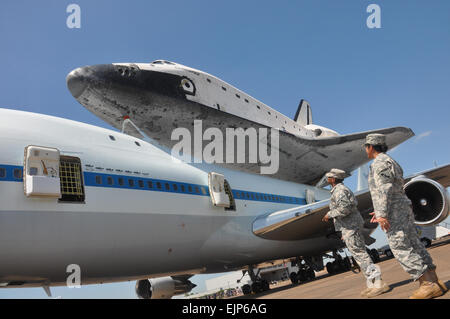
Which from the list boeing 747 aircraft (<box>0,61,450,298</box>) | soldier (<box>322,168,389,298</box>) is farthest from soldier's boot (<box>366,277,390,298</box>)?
boeing 747 aircraft (<box>0,61,450,298</box>)

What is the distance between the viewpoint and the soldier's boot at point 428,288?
126 inches

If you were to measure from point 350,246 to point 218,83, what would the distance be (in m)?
10.2

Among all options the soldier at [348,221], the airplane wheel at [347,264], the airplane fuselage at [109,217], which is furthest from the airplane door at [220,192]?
the airplane wheel at [347,264]

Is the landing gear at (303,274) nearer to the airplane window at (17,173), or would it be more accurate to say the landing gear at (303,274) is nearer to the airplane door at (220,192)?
the airplane door at (220,192)

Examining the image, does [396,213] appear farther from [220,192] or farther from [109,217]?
[220,192]

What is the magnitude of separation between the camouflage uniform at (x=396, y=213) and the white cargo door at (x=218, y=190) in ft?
15.6

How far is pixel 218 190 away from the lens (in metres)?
8.45

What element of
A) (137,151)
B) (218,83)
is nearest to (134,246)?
(137,151)

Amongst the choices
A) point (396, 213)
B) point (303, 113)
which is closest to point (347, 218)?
point (396, 213)

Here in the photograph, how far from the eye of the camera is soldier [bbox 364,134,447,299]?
347cm

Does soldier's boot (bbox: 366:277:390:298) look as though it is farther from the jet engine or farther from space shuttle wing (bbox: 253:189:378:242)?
the jet engine

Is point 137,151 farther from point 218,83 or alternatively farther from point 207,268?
point 218,83

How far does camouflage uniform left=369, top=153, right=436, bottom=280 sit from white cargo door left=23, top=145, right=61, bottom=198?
14.2ft

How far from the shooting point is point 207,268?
8.55 meters
